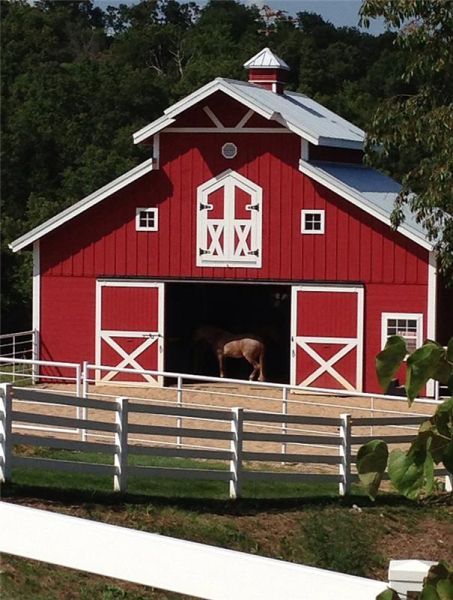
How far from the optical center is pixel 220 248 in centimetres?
2577

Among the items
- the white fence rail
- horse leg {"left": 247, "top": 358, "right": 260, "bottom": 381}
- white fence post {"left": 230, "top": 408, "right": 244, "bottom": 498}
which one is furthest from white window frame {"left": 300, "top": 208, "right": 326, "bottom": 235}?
the white fence rail

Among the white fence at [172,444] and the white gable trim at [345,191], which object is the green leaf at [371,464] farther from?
the white gable trim at [345,191]

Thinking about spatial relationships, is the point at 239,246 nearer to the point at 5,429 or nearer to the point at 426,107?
the point at 426,107

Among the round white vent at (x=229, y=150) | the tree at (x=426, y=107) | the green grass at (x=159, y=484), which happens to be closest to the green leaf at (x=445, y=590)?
the green grass at (x=159, y=484)

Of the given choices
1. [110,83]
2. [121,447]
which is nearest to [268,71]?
[121,447]

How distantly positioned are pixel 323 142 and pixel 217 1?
45.7m

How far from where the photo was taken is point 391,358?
271cm

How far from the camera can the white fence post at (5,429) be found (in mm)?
11602

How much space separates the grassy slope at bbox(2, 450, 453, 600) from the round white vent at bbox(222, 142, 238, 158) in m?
11.8

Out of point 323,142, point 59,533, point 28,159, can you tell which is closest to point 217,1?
point 28,159

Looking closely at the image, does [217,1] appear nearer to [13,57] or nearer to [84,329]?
[13,57]

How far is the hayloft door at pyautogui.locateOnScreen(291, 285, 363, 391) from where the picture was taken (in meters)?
24.6

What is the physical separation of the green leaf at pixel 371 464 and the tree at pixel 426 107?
55.7 feet

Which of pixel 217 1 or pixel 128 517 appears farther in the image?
pixel 217 1
